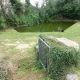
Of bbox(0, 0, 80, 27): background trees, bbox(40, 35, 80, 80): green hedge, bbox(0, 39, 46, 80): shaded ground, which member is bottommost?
bbox(0, 39, 46, 80): shaded ground

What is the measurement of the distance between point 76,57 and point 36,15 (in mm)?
18449

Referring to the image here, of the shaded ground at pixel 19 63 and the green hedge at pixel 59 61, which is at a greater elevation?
the green hedge at pixel 59 61

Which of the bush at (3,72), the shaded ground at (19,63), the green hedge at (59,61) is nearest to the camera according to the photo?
the green hedge at (59,61)

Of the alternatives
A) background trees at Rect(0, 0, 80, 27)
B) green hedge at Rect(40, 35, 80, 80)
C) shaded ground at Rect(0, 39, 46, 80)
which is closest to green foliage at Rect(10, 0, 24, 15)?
background trees at Rect(0, 0, 80, 27)

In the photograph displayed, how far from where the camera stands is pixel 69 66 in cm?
580

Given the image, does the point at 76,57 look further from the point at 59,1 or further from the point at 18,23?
the point at 59,1

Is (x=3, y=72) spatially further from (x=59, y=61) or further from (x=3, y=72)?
(x=59, y=61)

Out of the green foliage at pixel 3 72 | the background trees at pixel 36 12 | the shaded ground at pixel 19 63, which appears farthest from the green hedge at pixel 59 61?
the background trees at pixel 36 12

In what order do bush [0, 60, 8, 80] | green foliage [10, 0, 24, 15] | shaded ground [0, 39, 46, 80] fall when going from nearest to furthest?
bush [0, 60, 8, 80]
shaded ground [0, 39, 46, 80]
green foliage [10, 0, 24, 15]

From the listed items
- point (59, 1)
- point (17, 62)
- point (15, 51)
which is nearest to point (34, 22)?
point (59, 1)

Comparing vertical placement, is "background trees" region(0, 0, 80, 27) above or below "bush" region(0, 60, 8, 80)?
above

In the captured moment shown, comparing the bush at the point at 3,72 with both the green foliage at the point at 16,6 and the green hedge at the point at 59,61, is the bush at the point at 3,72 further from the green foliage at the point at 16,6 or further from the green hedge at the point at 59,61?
the green foliage at the point at 16,6

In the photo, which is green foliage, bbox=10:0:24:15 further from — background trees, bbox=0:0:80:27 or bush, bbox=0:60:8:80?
bush, bbox=0:60:8:80

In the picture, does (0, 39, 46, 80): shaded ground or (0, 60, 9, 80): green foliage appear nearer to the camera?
(0, 60, 9, 80): green foliage
